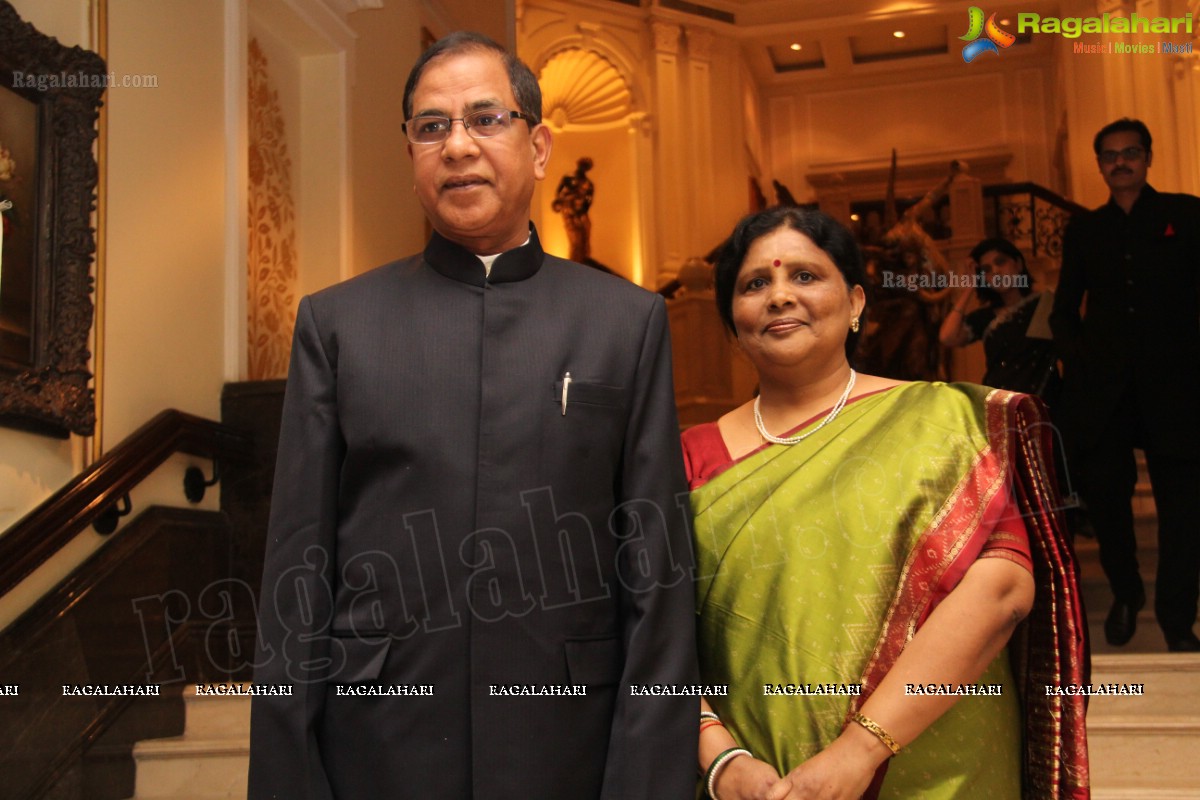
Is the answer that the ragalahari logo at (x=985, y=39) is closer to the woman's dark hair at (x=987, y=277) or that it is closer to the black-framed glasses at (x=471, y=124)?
the woman's dark hair at (x=987, y=277)

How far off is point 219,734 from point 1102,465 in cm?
273

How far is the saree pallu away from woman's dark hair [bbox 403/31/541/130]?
629 mm

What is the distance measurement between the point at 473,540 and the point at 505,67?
610mm

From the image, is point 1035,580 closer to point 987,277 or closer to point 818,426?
point 818,426

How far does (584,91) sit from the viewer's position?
10945mm

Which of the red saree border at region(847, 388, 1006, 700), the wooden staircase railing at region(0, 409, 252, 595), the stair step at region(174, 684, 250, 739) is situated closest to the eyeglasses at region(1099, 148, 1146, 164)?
the red saree border at region(847, 388, 1006, 700)

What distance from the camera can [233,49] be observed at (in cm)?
391

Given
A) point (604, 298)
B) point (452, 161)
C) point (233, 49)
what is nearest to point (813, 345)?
point (604, 298)

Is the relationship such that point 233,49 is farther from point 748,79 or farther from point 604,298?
point 748,79

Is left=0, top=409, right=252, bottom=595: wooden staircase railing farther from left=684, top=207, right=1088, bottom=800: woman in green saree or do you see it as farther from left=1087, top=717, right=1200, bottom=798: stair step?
left=1087, top=717, right=1200, bottom=798: stair step

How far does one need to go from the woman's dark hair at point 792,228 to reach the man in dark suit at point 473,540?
0.38 m

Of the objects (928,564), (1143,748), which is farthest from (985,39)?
(928,564)

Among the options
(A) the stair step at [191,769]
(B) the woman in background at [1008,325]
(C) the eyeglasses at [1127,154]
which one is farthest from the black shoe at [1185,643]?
(A) the stair step at [191,769]

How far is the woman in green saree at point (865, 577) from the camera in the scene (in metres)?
1.58
